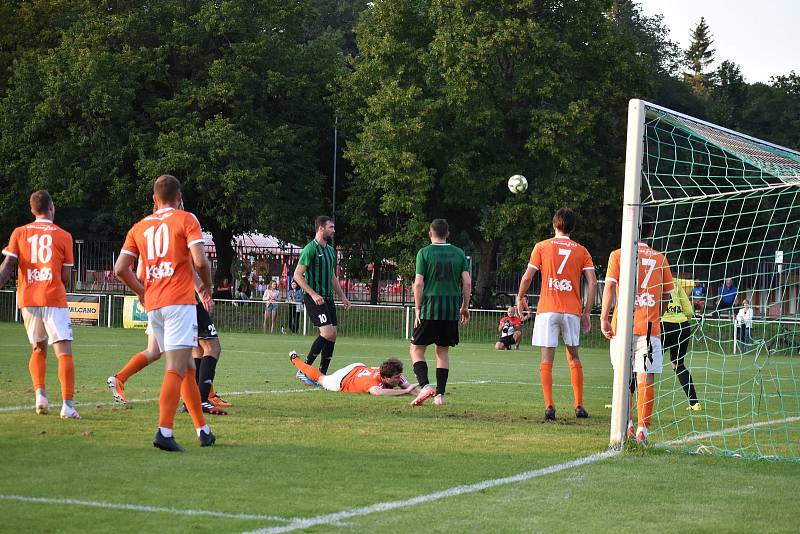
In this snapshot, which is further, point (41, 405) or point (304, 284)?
point (304, 284)

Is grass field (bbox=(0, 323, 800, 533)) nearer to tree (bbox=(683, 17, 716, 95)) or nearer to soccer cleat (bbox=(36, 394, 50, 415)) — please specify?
soccer cleat (bbox=(36, 394, 50, 415))

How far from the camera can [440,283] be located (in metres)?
11.7

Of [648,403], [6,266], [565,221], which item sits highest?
[565,221]

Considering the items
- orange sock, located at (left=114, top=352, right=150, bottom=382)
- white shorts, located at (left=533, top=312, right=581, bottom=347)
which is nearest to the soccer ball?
white shorts, located at (left=533, top=312, right=581, bottom=347)

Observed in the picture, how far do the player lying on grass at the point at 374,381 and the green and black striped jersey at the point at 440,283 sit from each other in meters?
1.33

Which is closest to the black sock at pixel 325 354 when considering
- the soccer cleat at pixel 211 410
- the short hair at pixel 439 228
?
the short hair at pixel 439 228

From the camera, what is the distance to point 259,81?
40.9 m

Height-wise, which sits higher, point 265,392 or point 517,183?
point 517,183

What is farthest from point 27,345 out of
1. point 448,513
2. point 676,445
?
point 448,513

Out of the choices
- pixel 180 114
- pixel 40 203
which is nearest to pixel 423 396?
pixel 40 203

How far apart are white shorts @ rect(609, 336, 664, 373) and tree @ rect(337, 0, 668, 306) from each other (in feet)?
90.1

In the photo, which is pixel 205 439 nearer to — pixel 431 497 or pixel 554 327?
pixel 431 497

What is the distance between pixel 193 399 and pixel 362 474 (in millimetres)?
1792

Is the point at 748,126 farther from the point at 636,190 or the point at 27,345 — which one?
the point at 636,190
